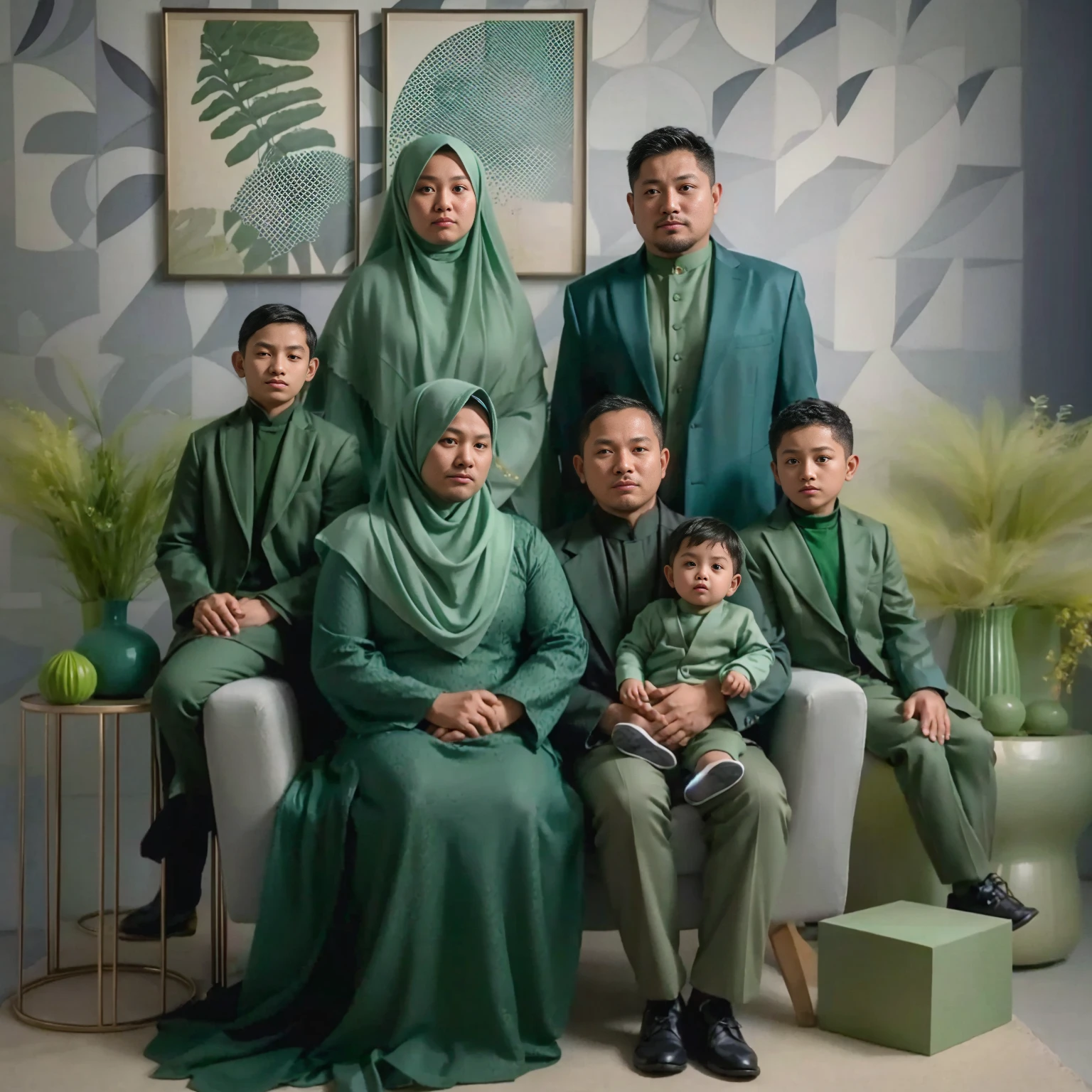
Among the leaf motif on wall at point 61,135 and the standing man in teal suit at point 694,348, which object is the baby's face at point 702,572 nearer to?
the standing man in teal suit at point 694,348

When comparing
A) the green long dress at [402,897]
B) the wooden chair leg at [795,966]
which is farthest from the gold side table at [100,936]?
the wooden chair leg at [795,966]

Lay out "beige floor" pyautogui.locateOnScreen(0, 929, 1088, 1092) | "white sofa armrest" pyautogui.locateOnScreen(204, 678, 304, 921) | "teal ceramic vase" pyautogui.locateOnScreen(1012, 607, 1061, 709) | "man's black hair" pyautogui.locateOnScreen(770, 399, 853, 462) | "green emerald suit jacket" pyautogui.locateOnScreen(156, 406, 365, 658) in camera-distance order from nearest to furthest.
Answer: "beige floor" pyautogui.locateOnScreen(0, 929, 1088, 1092) < "white sofa armrest" pyautogui.locateOnScreen(204, 678, 304, 921) < "green emerald suit jacket" pyautogui.locateOnScreen(156, 406, 365, 658) < "man's black hair" pyautogui.locateOnScreen(770, 399, 853, 462) < "teal ceramic vase" pyautogui.locateOnScreen(1012, 607, 1061, 709)

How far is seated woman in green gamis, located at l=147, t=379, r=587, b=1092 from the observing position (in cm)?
228

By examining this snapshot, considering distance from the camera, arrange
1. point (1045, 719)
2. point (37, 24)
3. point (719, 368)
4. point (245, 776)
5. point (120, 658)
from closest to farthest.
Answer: point (245, 776) → point (120, 658) → point (719, 368) → point (1045, 719) → point (37, 24)

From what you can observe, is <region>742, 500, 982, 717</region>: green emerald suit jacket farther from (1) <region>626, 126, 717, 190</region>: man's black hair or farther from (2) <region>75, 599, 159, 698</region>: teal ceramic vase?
(2) <region>75, 599, 159, 698</region>: teal ceramic vase

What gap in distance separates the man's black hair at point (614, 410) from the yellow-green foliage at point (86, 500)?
1.02 metres

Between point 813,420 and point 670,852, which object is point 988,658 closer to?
point 813,420

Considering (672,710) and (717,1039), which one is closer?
(717,1039)

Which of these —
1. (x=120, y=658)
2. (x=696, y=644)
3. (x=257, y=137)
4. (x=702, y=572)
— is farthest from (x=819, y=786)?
(x=257, y=137)

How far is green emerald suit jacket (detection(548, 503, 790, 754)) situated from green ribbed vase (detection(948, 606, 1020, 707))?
63 centimetres

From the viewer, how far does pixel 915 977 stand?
242cm

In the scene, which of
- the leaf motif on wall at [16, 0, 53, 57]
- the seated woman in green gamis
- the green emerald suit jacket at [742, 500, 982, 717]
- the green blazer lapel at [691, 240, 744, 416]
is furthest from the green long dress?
the leaf motif on wall at [16, 0, 53, 57]

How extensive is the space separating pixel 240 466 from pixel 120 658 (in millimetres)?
475

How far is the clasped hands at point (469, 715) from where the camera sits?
95.7 inches
